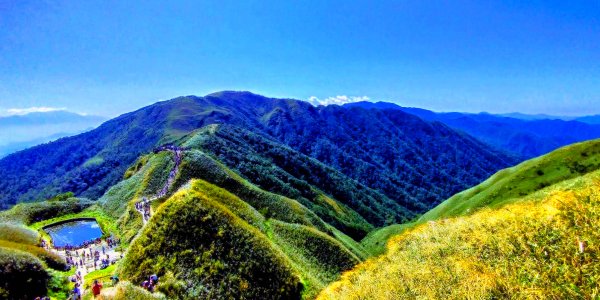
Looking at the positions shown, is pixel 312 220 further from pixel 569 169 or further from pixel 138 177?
pixel 569 169

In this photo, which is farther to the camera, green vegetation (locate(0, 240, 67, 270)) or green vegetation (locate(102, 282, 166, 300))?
green vegetation (locate(0, 240, 67, 270))

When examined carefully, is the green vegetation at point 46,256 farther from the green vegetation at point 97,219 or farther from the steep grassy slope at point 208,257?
the green vegetation at point 97,219

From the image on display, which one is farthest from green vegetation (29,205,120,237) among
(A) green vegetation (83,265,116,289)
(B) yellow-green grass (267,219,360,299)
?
(B) yellow-green grass (267,219,360,299)

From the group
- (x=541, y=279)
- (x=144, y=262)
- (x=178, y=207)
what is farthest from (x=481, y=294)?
(x=178, y=207)

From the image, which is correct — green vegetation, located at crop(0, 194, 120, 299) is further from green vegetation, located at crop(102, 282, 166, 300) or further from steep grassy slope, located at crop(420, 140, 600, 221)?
steep grassy slope, located at crop(420, 140, 600, 221)

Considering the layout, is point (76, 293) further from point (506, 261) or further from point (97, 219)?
point (97, 219)

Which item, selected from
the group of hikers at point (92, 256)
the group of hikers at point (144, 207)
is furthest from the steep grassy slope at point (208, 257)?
the group of hikers at point (144, 207)
